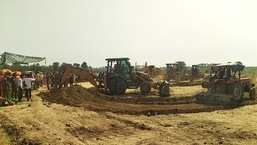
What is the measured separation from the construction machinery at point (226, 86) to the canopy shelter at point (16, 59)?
3000 cm

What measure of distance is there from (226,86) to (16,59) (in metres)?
33.0

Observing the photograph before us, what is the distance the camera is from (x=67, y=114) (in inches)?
550

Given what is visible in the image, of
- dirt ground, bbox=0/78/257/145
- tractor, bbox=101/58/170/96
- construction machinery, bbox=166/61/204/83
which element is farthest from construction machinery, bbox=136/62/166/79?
dirt ground, bbox=0/78/257/145

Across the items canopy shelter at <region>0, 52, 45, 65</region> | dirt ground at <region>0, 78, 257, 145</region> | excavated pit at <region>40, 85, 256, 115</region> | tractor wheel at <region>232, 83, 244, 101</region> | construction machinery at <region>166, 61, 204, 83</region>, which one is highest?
canopy shelter at <region>0, 52, 45, 65</region>

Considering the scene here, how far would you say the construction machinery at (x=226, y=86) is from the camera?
18.1 m

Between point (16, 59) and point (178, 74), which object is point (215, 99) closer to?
point (178, 74)

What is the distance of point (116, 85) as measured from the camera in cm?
2391

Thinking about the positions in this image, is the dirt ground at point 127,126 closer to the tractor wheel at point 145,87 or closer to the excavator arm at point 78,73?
the excavator arm at point 78,73

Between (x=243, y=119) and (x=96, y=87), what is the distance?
14.2m

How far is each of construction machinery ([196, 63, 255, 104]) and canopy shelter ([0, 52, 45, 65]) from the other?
3000cm

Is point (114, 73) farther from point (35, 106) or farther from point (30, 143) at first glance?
point (30, 143)

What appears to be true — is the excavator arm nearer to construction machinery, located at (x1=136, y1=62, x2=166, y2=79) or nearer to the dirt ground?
the dirt ground

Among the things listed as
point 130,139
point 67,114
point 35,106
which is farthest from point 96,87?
point 130,139

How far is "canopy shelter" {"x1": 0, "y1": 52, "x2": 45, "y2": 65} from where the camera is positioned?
42094mm
